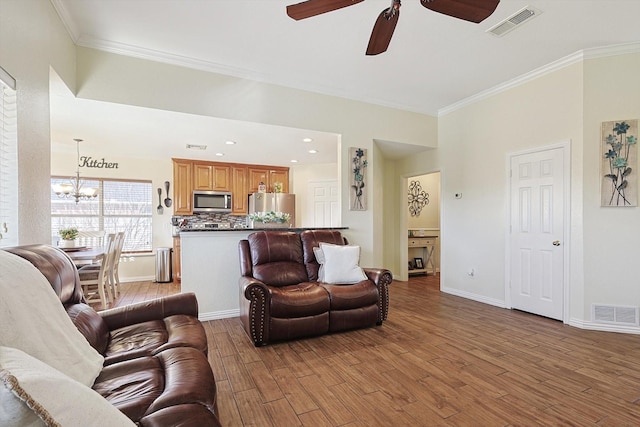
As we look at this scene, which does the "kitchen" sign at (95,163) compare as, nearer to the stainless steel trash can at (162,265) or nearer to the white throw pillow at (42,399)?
the stainless steel trash can at (162,265)

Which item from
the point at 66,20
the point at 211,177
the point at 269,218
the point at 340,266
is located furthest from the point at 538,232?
the point at 211,177

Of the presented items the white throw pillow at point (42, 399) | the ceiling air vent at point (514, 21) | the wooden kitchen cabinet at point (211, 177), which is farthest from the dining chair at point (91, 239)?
the ceiling air vent at point (514, 21)

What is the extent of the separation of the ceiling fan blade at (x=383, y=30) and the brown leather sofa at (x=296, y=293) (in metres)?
2.19

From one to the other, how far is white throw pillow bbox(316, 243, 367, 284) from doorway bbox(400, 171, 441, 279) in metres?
3.04

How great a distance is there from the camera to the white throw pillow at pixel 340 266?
3.40 meters

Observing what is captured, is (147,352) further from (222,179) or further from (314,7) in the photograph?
(222,179)

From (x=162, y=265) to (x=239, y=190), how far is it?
6.91 feet

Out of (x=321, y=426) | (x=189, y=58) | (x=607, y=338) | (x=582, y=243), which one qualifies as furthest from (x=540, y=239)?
(x=189, y=58)

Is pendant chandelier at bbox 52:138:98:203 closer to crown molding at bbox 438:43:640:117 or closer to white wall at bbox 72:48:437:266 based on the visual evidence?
white wall at bbox 72:48:437:266

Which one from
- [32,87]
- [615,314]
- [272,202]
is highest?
[32,87]

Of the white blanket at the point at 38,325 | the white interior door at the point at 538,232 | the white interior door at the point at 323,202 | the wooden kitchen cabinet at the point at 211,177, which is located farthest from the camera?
the white interior door at the point at 323,202

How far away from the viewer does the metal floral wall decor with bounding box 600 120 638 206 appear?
124 inches

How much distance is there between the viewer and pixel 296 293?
3016mm

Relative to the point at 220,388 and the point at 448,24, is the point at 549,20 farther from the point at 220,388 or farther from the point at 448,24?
the point at 220,388
